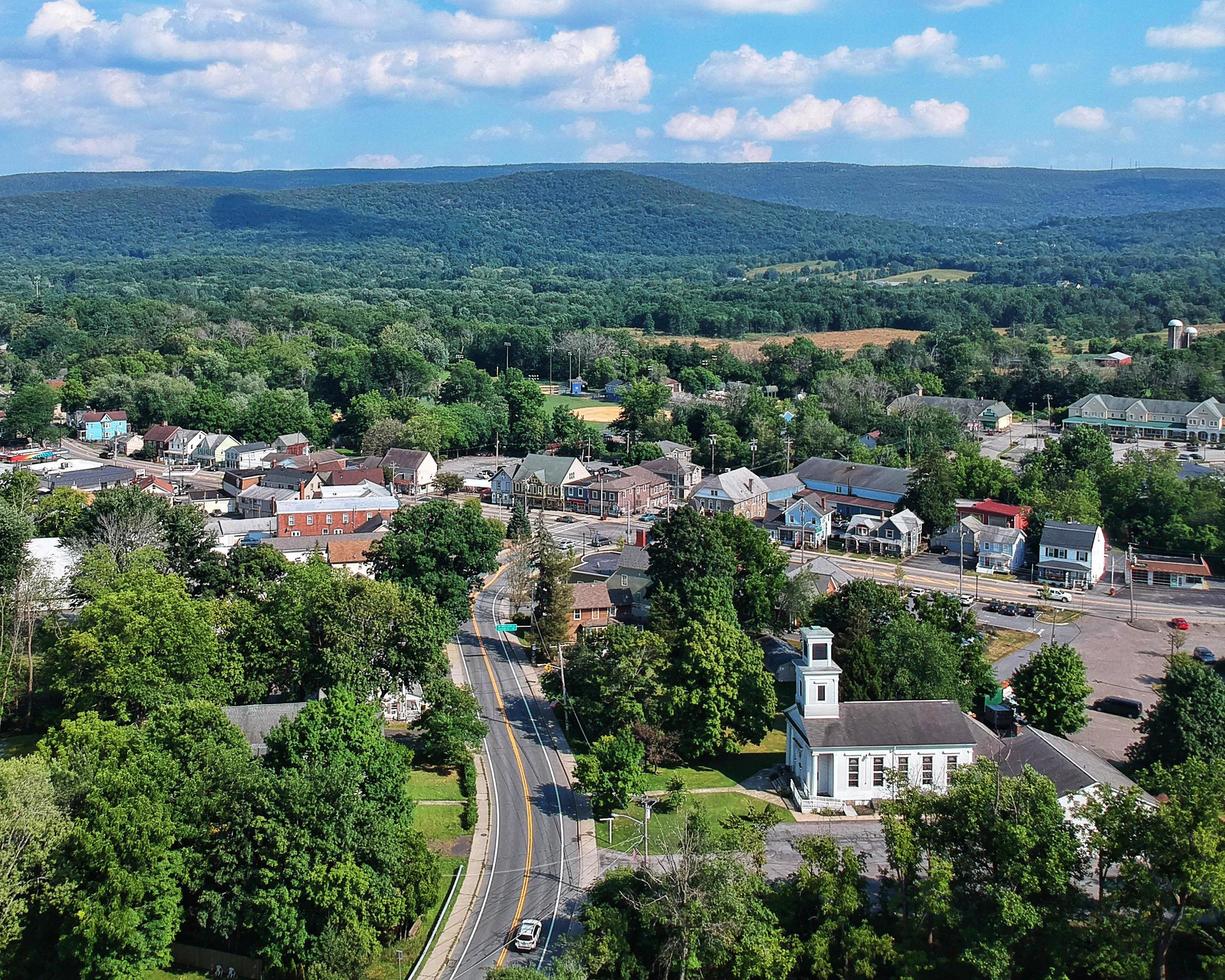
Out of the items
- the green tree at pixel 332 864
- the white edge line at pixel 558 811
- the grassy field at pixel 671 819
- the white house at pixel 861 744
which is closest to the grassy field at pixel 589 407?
the white edge line at pixel 558 811

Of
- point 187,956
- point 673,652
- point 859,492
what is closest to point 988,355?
point 859,492

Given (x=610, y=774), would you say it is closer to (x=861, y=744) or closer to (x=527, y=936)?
(x=527, y=936)

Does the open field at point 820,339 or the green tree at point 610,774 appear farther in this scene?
the open field at point 820,339

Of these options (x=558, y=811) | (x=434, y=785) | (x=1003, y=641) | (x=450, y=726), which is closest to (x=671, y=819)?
(x=558, y=811)

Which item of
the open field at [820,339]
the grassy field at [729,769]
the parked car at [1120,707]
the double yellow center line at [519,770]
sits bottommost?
the parked car at [1120,707]

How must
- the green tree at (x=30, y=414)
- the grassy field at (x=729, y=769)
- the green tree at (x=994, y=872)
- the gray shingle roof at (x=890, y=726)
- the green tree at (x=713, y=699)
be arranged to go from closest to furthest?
Result: the green tree at (x=994, y=872), the gray shingle roof at (x=890, y=726), the grassy field at (x=729, y=769), the green tree at (x=713, y=699), the green tree at (x=30, y=414)

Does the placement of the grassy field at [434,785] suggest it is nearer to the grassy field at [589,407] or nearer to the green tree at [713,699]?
the green tree at [713,699]
